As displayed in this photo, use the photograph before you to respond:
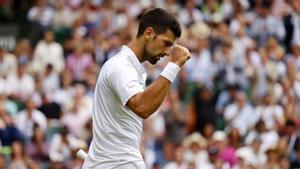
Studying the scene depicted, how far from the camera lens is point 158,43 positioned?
762cm

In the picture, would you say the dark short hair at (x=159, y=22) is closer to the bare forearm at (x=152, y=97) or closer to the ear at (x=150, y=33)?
the ear at (x=150, y=33)

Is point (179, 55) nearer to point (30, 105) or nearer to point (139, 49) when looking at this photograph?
point (139, 49)

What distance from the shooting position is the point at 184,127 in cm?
Result: 1886

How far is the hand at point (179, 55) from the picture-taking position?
7.50m

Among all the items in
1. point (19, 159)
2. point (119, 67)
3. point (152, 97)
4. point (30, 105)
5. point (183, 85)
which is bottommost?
point (19, 159)

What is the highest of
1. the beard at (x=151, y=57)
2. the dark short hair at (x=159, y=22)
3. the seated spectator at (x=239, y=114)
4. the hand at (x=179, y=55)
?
the dark short hair at (x=159, y=22)

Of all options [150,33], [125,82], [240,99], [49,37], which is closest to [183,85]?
[240,99]

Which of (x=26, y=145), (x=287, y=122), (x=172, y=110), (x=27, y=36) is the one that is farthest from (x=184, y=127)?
(x=27, y=36)

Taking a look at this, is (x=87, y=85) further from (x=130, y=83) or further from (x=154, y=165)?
(x=130, y=83)

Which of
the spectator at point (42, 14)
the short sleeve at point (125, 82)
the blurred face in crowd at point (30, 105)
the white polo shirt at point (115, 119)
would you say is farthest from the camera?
the spectator at point (42, 14)

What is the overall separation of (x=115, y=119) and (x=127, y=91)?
0.32 meters

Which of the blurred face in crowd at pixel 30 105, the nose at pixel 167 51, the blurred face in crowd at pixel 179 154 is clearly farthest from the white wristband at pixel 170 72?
the blurred face in crowd at pixel 30 105

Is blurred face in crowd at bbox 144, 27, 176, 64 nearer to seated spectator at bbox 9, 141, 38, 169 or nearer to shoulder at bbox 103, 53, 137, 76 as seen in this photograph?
shoulder at bbox 103, 53, 137, 76

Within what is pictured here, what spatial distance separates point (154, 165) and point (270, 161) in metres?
1.74
